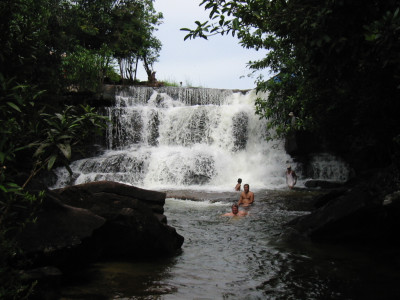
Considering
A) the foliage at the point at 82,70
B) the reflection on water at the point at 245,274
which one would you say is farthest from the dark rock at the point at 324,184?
the foliage at the point at 82,70

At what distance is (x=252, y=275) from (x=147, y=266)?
61.5 inches

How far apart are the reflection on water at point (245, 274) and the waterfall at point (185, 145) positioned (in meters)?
9.86

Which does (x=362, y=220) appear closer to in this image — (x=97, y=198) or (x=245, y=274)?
(x=245, y=274)

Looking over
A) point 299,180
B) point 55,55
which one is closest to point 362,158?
point 299,180

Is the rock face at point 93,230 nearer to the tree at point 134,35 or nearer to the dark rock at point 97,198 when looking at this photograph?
the dark rock at point 97,198

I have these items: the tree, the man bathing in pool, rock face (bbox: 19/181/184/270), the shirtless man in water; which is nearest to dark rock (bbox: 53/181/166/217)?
rock face (bbox: 19/181/184/270)

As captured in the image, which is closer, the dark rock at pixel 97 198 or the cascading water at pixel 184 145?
the dark rock at pixel 97 198

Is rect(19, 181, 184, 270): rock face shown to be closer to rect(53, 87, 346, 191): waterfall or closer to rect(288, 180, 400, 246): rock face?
rect(288, 180, 400, 246): rock face

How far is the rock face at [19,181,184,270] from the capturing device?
15.5 ft

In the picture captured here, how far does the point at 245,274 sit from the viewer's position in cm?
564

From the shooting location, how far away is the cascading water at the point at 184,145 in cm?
1844

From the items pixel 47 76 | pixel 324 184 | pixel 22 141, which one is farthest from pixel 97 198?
pixel 324 184

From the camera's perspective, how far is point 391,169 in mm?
6711

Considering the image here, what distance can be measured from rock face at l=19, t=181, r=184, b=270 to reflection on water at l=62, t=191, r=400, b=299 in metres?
0.26
